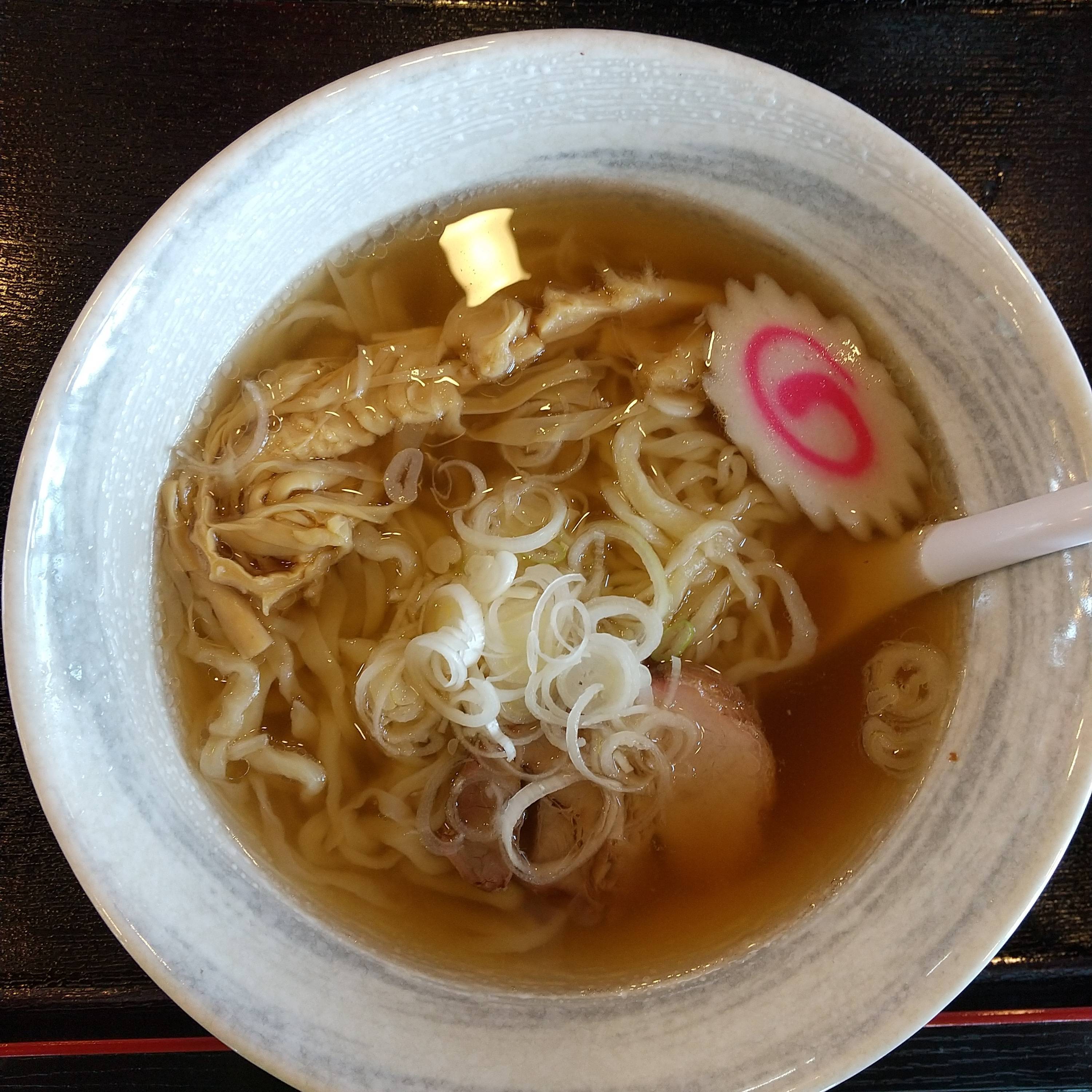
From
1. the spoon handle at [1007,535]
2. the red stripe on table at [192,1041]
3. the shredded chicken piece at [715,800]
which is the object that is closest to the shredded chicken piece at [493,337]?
the shredded chicken piece at [715,800]

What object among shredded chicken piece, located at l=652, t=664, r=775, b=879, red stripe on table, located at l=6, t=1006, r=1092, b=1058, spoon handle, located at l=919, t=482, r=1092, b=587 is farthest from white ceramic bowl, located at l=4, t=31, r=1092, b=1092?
red stripe on table, located at l=6, t=1006, r=1092, b=1058

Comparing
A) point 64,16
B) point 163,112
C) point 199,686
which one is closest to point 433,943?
point 199,686

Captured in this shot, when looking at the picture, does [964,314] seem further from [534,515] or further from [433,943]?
[433,943]

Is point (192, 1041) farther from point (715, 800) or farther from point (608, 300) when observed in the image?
point (608, 300)

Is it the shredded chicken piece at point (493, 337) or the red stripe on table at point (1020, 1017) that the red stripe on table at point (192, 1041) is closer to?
the red stripe on table at point (1020, 1017)

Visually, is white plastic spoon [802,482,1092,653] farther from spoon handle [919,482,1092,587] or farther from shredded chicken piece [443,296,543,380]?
shredded chicken piece [443,296,543,380]

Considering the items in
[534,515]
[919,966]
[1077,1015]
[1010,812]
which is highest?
[534,515]

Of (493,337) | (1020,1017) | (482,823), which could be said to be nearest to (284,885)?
(482,823)
